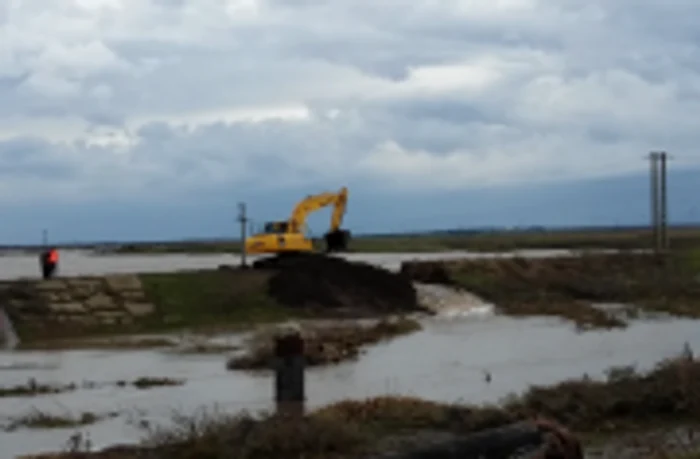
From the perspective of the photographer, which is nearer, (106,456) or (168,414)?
(106,456)

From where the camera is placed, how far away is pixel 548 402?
→ 1428cm

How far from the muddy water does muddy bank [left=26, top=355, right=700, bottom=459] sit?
234cm

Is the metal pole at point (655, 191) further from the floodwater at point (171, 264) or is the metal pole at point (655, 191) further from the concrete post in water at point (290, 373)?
the concrete post in water at point (290, 373)

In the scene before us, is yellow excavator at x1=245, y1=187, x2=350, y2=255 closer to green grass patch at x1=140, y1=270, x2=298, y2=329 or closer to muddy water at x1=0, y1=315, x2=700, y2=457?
green grass patch at x1=140, y1=270, x2=298, y2=329

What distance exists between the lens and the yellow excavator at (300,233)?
45531 mm

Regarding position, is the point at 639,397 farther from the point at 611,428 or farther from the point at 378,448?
the point at 378,448

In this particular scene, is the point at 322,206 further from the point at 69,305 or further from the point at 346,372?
the point at 346,372

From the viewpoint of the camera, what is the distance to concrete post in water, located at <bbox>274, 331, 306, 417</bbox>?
1423cm

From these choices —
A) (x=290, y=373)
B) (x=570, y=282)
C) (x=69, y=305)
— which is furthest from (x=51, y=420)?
(x=570, y=282)

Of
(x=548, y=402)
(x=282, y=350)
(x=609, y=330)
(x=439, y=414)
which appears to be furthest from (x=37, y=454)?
(x=609, y=330)

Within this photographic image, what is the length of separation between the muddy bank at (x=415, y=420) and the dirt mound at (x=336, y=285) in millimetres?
20336

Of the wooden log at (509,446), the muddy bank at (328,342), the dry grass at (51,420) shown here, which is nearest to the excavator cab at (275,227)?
the muddy bank at (328,342)

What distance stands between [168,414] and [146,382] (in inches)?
156

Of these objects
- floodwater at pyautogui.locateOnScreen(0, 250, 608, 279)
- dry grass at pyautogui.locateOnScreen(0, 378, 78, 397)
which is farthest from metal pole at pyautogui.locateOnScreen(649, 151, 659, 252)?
dry grass at pyautogui.locateOnScreen(0, 378, 78, 397)
